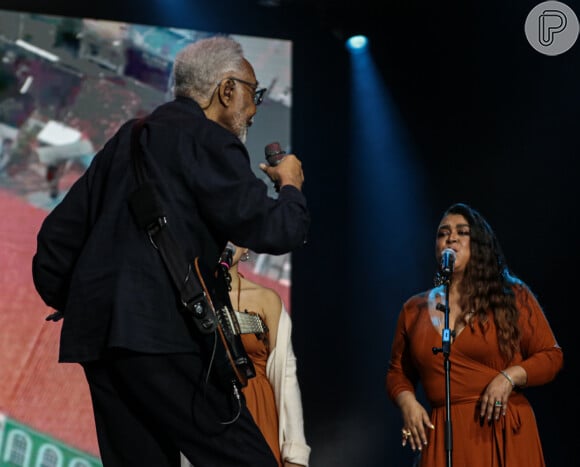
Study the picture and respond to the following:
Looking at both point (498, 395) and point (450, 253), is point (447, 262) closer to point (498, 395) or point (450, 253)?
point (450, 253)

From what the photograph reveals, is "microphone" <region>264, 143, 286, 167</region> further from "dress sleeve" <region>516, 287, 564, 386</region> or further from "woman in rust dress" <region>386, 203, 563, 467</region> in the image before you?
"dress sleeve" <region>516, 287, 564, 386</region>

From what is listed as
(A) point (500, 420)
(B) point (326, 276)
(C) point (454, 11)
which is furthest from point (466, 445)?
(C) point (454, 11)

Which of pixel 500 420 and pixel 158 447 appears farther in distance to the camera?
pixel 500 420

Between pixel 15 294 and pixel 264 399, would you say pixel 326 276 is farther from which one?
pixel 264 399

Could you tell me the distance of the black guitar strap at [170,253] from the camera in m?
2.00

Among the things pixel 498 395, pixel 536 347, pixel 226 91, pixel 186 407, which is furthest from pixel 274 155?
pixel 536 347

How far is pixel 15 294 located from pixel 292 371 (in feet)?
7.33

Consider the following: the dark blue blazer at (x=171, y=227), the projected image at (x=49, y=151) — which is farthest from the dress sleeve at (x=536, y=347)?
the dark blue blazer at (x=171, y=227)

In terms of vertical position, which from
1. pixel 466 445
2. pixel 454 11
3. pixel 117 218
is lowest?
pixel 466 445

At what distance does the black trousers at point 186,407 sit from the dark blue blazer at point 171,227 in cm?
5

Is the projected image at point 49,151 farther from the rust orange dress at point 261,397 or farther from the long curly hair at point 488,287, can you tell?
the rust orange dress at point 261,397

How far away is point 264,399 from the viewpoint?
368 centimetres

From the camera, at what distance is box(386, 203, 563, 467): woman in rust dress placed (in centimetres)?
376

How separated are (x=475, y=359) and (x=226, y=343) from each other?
2098 millimetres
